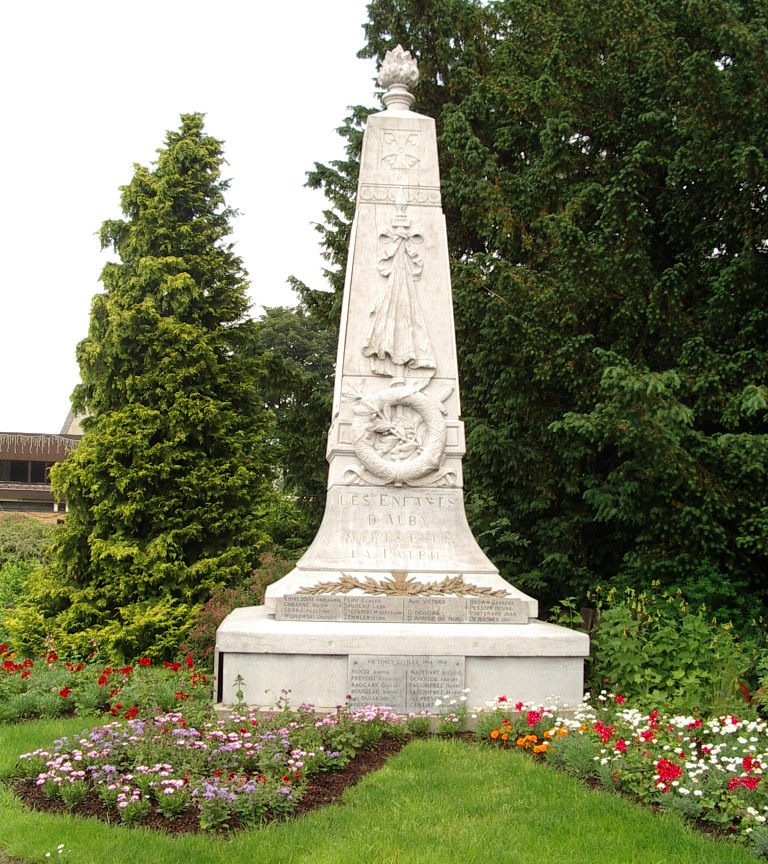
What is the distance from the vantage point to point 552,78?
11.7 m

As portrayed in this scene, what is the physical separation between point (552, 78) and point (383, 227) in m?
4.78

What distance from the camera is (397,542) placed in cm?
771

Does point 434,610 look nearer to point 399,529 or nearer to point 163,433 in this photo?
point 399,529

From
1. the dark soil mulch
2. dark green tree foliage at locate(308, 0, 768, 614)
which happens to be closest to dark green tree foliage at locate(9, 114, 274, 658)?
dark green tree foliage at locate(308, 0, 768, 614)

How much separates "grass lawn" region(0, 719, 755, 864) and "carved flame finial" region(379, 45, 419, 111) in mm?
6429

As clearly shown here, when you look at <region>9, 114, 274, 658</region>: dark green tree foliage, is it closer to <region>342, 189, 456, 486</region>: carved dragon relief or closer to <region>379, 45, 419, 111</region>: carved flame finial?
<region>342, 189, 456, 486</region>: carved dragon relief

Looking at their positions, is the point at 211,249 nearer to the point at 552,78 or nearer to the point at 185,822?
the point at 552,78

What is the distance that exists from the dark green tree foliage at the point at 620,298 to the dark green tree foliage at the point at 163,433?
3145 mm

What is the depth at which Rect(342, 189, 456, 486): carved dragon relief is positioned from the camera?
786cm

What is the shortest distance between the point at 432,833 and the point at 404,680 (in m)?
2.19

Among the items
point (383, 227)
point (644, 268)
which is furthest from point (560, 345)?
point (383, 227)

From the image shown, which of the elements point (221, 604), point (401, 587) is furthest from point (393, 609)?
point (221, 604)

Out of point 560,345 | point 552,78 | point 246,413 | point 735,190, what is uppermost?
point 552,78

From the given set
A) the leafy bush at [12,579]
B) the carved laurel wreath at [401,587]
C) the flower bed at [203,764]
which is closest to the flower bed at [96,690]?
the flower bed at [203,764]
